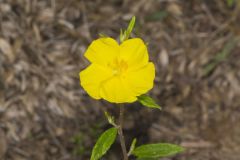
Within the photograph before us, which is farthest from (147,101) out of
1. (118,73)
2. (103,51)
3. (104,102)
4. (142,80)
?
(104,102)

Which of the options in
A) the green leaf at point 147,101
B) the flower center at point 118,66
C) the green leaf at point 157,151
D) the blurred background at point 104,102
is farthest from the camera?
the blurred background at point 104,102

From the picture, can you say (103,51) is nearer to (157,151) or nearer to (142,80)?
(142,80)

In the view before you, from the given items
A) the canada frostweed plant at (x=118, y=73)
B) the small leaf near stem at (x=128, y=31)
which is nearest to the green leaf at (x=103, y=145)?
the canada frostweed plant at (x=118, y=73)

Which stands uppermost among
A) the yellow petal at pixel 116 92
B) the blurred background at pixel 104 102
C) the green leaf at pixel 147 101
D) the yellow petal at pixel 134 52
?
the yellow petal at pixel 134 52

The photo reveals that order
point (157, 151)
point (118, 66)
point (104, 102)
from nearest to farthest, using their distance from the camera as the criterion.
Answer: point (118, 66) < point (157, 151) < point (104, 102)

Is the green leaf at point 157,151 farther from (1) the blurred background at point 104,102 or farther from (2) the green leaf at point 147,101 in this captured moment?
(1) the blurred background at point 104,102

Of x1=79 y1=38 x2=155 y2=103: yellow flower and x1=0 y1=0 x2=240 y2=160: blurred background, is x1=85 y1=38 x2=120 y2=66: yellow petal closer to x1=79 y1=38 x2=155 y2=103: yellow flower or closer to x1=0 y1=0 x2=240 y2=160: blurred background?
x1=79 y1=38 x2=155 y2=103: yellow flower

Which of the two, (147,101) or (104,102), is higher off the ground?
(147,101)
